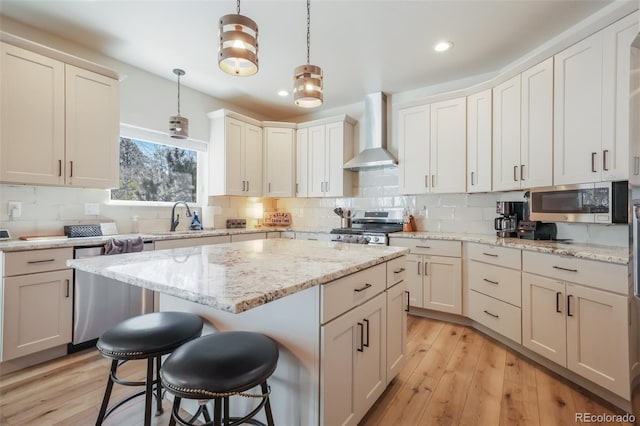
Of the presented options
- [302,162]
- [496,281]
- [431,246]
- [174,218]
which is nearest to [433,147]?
[431,246]

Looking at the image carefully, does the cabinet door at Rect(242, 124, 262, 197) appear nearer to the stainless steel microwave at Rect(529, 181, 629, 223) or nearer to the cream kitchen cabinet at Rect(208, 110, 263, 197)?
the cream kitchen cabinet at Rect(208, 110, 263, 197)

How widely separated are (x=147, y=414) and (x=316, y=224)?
11.4ft

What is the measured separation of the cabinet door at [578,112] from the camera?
6.72 feet

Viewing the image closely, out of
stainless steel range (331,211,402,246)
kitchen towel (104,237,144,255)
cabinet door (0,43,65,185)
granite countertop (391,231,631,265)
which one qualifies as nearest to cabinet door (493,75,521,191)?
granite countertop (391,231,631,265)

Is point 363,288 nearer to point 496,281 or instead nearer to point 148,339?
point 148,339

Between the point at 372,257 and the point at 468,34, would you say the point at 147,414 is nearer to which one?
the point at 372,257

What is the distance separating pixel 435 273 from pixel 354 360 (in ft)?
6.44

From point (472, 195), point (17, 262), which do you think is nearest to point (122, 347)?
point (17, 262)

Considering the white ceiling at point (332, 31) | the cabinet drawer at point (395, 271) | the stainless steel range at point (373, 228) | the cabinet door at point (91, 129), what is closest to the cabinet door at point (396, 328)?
the cabinet drawer at point (395, 271)

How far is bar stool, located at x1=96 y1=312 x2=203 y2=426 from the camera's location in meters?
1.23

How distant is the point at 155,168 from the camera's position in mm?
3555

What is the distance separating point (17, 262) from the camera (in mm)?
2090

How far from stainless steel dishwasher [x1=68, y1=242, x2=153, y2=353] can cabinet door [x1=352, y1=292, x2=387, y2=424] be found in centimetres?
221

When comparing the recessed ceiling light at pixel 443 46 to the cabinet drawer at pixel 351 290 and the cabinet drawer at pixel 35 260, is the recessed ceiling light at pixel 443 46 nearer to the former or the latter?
the cabinet drawer at pixel 351 290
